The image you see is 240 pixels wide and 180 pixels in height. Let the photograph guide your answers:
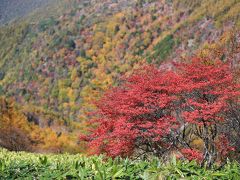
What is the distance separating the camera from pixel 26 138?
5172 cm

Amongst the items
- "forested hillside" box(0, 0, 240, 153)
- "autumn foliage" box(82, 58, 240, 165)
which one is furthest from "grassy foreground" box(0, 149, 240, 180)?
"forested hillside" box(0, 0, 240, 153)

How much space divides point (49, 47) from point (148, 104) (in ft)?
493

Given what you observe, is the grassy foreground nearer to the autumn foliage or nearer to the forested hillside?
the autumn foliage

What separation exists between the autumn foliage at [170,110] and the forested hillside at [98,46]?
288ft

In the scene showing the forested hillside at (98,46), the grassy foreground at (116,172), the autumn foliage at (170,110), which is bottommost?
the forested hillside at (98,46)

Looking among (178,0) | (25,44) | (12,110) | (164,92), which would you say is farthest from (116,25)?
(164,92)

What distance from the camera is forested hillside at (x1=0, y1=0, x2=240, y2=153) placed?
118062 millimetres

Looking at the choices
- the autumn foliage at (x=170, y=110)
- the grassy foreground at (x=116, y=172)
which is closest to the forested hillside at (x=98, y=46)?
the autumn foliage at (x=170, y=110)

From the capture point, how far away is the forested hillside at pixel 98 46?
11806 centimetres

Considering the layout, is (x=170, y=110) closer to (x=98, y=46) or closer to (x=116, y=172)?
(x=116, y=172)

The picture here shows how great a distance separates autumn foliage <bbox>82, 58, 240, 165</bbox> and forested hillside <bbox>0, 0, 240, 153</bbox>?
87.9m

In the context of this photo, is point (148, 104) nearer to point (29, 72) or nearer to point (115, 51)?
point (115, 51)

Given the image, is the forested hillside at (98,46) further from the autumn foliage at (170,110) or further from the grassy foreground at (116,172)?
the grassy foreground at (116,172)

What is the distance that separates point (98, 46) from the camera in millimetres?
149875
